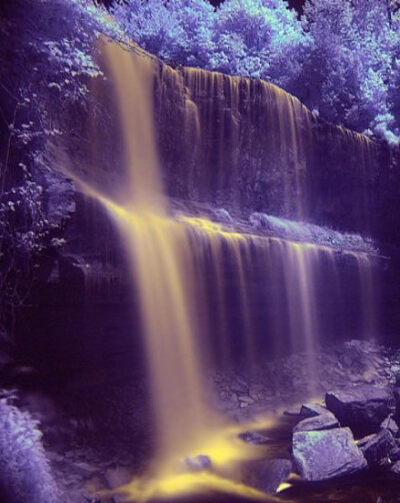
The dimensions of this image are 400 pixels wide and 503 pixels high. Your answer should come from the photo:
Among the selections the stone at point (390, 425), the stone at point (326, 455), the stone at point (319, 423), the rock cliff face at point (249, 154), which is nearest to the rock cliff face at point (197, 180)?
the rock cliff face at point (249, 154)

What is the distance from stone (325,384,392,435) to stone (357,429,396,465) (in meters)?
0.68

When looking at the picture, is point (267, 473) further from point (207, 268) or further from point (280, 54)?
point (280, 54)

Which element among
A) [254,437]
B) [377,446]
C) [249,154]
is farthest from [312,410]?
[249,154]

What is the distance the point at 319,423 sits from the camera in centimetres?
652

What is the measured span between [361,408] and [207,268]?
3.50 metres

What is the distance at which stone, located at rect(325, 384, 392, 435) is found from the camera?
22.1ft

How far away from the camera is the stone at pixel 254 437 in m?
6.73

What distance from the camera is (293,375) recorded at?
971 cm

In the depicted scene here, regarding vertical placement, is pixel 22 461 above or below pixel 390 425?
above

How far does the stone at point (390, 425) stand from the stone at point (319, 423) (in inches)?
29.0

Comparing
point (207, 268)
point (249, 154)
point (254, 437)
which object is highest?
point (249, 154)

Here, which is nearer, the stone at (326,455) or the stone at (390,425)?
the stone at (326,455)

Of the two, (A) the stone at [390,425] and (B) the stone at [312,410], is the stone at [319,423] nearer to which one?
(B) the stone at [312,410]

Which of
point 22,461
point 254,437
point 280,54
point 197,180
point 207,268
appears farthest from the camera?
point 280,54
